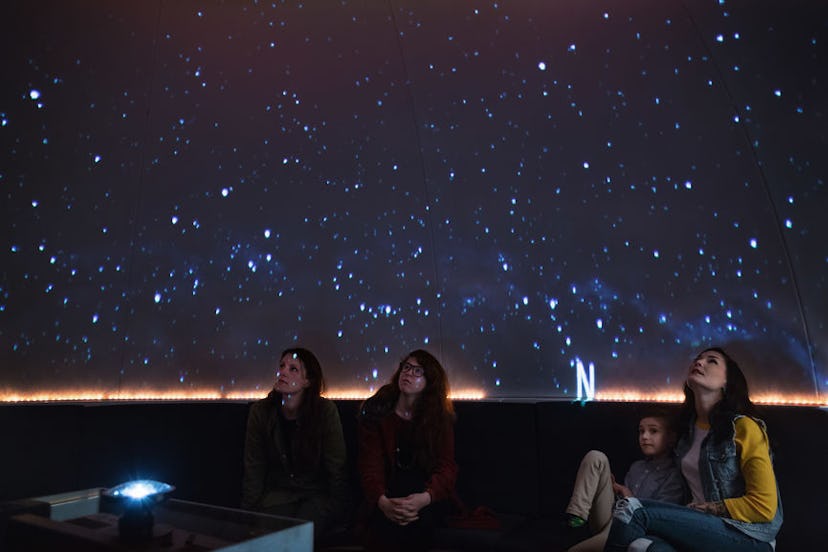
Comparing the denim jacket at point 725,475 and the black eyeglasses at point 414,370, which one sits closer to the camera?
the denim jacket at point 725,475

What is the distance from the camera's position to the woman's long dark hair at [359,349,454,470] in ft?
9.70

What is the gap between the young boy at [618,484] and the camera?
244cm

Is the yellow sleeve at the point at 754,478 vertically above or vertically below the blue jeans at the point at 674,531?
above

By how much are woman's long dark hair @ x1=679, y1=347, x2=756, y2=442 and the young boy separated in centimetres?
10

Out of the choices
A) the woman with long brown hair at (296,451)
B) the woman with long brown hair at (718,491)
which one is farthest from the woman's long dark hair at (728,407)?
the woman with long brown hair at (296,451)

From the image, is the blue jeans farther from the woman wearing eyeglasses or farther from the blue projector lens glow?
the blue projector lens glow

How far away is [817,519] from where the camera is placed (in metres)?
2.41

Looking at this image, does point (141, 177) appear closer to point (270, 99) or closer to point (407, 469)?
point (270, 99)

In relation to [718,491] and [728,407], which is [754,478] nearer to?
[718,491]

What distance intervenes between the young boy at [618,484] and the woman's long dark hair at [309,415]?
1.25 metres

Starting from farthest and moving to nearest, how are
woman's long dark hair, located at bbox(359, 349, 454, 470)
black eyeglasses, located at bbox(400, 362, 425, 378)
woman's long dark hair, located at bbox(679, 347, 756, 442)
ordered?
black eyeglasses, located at bbox(400, 362, 425, 378) < woman's long dark hair, located at bbox(359, 349, 454, 470) < woman's long dark hair, located at bbox(679, 347, 756, 442)

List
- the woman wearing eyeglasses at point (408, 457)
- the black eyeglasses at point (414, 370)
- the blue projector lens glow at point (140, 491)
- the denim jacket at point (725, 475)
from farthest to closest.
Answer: the black eyeglasses at point (414, 370), the woman wearing eyeglasses at point (408, 457), the denim jacket at point (725, 475), the blue projector lens glow at point (140, 491)

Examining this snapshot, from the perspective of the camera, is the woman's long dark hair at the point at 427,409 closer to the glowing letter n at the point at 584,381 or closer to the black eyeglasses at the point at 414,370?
the black eyeglasses at the point at 414,370

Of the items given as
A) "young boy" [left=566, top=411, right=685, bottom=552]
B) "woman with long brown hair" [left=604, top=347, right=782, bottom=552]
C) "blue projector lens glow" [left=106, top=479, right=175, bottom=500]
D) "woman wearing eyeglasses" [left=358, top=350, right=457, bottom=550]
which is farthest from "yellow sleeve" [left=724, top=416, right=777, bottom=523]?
"blue projector lens glow" [left=106, top=479, right=175, bottom=500]
